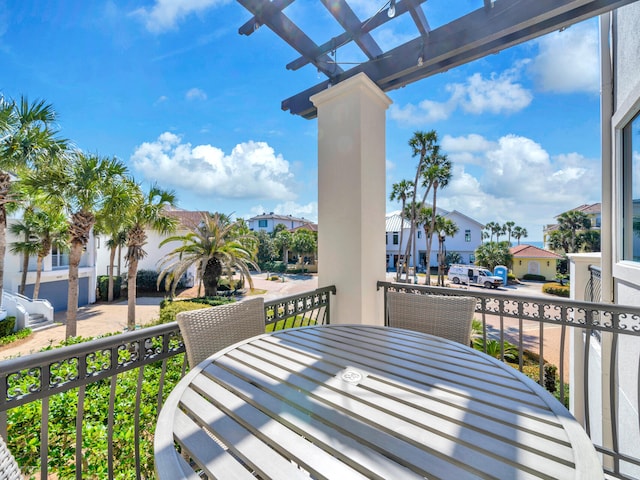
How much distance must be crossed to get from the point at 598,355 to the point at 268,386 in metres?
4.00

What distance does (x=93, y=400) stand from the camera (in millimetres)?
2566

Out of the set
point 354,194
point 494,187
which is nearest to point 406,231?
point 494,187

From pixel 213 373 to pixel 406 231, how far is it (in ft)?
71.9

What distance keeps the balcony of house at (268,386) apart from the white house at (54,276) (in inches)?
572

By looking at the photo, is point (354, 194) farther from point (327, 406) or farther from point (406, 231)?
point (406, 231)

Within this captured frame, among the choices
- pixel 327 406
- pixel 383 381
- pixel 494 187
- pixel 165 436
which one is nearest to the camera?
pixel 165 436

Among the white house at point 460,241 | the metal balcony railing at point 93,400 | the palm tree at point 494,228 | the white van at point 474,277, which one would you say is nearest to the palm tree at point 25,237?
the metal balcony railing at point 93,400

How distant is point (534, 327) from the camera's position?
432 inches

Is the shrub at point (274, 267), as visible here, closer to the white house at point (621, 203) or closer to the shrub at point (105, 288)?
the shrub at point (105, 288)

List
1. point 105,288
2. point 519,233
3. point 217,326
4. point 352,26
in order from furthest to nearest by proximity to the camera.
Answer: point 519,233 < point 105,288 < point 352,26 < point 217,326

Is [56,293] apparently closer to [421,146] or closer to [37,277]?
[37,277]

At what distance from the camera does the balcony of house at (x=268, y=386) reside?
92cm

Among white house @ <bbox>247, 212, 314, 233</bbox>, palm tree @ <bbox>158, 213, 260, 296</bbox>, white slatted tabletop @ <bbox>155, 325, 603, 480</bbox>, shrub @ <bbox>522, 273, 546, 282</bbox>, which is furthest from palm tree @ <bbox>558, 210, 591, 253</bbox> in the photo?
white house @ <bbox>247, 212, 314, 233</bbox>

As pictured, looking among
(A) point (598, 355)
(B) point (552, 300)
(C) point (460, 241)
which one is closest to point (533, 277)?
(C) point (460, 241)
